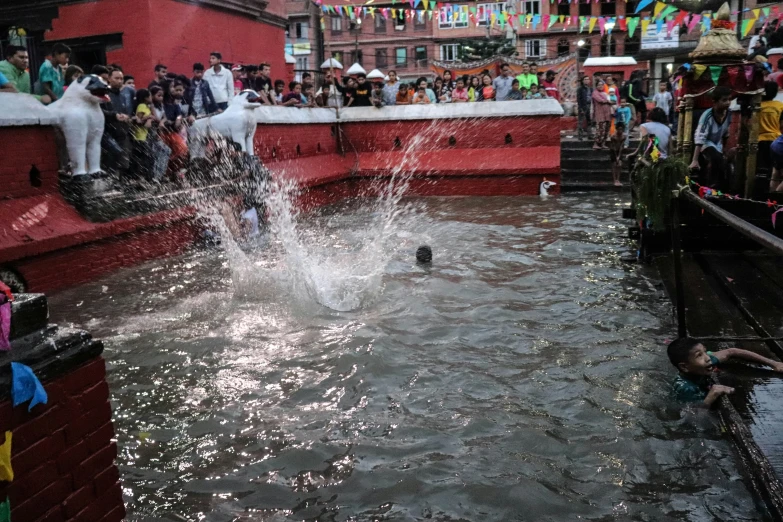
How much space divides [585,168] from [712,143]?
828cm

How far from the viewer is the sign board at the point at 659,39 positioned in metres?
42.3

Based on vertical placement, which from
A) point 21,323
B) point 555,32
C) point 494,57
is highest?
point 555,32

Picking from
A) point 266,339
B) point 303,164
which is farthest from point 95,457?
point 303,164

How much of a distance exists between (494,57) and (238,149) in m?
25.6

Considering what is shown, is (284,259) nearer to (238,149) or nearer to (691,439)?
(238,149)

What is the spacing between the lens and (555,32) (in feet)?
153

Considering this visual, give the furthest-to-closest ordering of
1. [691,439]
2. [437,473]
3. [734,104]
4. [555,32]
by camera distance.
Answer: [555,32], [734,104], [691,439], [437,473]

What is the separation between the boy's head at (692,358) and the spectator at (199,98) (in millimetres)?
9988

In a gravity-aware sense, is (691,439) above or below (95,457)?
below

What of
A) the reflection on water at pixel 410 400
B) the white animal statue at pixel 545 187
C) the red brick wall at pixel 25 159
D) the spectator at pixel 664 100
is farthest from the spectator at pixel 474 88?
the red brick wall at pixel 25 159

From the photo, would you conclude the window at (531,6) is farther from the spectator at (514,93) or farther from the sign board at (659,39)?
the spectator at (514,93)

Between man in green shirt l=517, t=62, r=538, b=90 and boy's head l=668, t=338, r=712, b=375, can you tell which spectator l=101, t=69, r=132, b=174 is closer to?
boy's head l=668, t=338, r=712, b=375

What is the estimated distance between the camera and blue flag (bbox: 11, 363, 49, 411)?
2.35 meters

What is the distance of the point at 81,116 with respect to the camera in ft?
28.0
